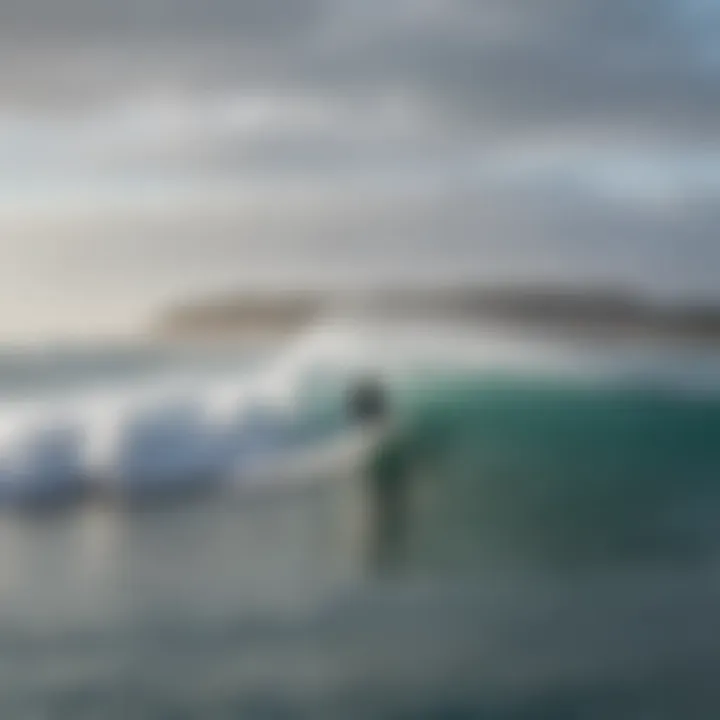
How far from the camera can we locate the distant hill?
1.18 m

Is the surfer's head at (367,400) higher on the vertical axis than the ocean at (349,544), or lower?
higher

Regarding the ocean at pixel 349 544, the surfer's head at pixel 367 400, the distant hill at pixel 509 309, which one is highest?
the distant hill at pixel 509 309

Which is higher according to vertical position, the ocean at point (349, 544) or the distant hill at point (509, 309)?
the distant hill at point (509, 309)

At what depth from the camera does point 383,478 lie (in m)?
1.16

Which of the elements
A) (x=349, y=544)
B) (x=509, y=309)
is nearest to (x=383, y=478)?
(x=349, y=544)

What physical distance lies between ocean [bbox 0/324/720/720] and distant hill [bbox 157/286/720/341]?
3cm

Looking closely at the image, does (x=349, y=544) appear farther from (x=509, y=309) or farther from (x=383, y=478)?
(x=509, y=309)

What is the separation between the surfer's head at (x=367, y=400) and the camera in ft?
3.80

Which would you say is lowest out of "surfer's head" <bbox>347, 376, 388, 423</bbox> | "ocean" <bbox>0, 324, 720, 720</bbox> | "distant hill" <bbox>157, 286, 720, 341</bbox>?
"ocean" <bbox>0, 324, 720, 720</bbox>

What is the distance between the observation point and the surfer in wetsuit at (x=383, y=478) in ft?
3.78

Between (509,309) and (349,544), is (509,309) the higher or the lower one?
the higher one

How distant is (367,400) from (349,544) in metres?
0.15

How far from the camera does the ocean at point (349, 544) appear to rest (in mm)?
1136

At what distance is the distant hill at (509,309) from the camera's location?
1.18 metres
